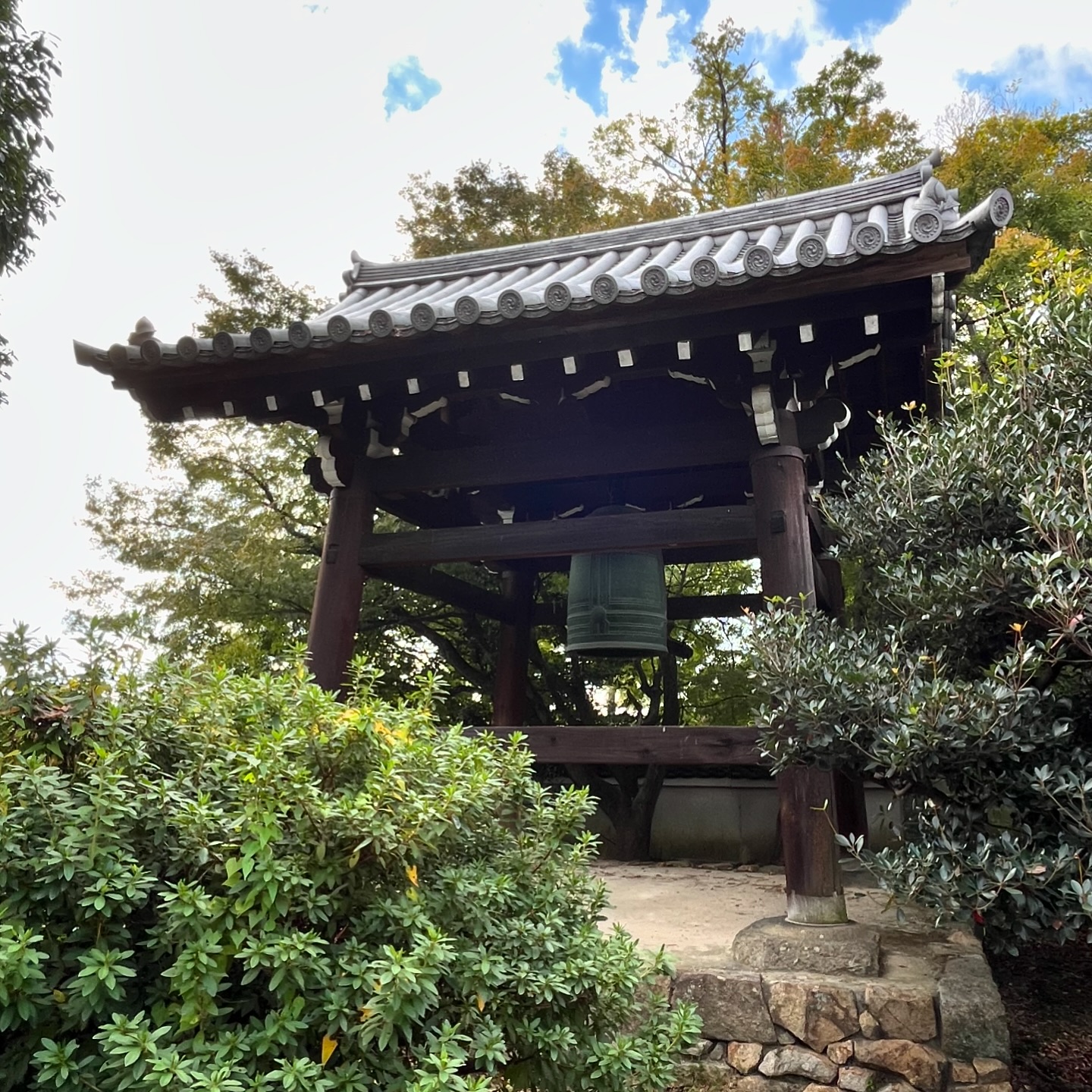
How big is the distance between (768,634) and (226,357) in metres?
2.94

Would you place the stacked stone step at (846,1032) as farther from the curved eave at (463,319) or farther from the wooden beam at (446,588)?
the wooden beam at (446,588)

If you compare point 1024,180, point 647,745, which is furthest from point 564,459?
point 1024,180

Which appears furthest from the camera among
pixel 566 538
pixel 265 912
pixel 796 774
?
pixel 566 538

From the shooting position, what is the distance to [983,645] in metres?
3.07

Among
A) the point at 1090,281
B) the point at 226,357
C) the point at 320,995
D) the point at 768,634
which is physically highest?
the point at 226,357

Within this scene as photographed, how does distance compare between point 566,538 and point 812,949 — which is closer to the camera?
point 812,949

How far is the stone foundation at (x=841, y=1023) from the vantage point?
111 inches

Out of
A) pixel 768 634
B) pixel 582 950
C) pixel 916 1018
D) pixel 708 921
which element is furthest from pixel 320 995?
pixel 708 921

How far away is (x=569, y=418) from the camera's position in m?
4.83

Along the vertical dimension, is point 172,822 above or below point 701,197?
below

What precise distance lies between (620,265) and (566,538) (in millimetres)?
2115

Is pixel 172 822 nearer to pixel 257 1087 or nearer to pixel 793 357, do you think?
pixel 257 1087

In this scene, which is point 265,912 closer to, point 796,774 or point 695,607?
point 796,774

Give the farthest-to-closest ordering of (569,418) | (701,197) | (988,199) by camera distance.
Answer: (701,197) < (569,418) < (988,199)
